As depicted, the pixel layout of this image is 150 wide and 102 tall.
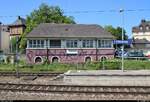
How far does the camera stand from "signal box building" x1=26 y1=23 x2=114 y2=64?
51.7m

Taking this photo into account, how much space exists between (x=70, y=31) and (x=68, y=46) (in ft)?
10.7

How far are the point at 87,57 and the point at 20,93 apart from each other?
3550 cm

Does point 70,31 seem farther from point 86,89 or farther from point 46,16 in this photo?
point 86,89

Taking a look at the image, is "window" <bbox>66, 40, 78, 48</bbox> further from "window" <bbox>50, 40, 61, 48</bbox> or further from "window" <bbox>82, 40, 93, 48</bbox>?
"window" <bbox>50, 40, 61, 48</bbox>

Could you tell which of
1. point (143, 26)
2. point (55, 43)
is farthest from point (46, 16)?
point (143, 26)

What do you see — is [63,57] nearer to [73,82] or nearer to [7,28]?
[73,82]

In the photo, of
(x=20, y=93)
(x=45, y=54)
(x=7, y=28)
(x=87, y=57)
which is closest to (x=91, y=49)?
(x=87, y=57)

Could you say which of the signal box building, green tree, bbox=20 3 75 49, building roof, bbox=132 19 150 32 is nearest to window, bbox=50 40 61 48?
the signal box building

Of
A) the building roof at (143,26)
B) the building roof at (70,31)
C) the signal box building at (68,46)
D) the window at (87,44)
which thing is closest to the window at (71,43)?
the signal box building at (68,46)

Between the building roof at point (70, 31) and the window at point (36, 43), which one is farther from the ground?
the building roof at point (70, 31)

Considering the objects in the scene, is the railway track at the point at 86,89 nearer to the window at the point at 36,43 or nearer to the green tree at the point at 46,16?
the window at the point at 36,43

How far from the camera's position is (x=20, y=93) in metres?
17.1

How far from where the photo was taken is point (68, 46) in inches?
2068

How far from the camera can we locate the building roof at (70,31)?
5322 centimetres
